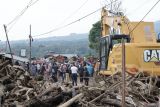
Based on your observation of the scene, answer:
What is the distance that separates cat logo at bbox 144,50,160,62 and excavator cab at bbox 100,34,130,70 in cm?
145

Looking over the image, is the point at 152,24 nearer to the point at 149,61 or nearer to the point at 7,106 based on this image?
the point at 149,61

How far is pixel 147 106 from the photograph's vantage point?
37.1 ft

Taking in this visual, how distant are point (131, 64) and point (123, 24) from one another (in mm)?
2882

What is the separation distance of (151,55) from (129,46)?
820 mm

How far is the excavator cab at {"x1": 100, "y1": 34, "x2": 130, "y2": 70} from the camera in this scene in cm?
1752

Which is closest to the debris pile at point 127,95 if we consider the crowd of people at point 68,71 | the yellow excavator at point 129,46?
the yellow excavator at point 129,46

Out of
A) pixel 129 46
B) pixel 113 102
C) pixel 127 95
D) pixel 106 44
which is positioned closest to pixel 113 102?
pixel 113 102

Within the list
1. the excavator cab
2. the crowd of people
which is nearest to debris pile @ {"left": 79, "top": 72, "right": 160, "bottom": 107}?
the excavator cab

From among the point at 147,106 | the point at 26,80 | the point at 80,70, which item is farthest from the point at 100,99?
the point at 80,70

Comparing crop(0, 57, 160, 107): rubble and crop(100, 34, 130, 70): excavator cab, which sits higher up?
crop(100, 34, 130, 70): excavator cab

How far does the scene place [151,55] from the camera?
637 inches

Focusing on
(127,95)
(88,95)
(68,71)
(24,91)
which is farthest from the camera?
(68,71)

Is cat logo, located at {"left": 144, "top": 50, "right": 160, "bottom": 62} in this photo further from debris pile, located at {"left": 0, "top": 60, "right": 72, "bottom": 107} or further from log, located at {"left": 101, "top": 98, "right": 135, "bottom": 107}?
log, located at {"left": 101, "top": 98, "right": 135, "bottom": 107}

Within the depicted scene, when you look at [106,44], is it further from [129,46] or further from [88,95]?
[88,95]
